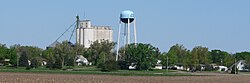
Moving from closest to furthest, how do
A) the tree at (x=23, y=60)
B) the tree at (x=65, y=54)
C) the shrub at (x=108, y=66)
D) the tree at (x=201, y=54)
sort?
the shrub at (x=108, y=66) → the tree at (x=23, y=60) → the tree at (x=65, y=54) → the tree at (x=201, y=54)

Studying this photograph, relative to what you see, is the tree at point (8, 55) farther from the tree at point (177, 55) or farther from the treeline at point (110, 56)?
the tree at point (177, 55)

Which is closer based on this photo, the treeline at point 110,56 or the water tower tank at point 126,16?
the treeline at point 110,56

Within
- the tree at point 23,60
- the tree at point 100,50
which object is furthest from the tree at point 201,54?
the tree at point 23,60

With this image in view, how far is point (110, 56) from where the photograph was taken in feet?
543

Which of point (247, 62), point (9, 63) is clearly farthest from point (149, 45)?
point (247, 62)

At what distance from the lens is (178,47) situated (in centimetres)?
18588

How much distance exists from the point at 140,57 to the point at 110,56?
25230mm

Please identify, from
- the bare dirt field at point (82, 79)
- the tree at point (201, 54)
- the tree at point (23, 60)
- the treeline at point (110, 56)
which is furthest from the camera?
the tree at point (201, 54)

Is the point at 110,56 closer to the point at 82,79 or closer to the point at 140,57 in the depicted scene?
the point at 140,57

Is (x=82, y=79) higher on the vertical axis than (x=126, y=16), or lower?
lower

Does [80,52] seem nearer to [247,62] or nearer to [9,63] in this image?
[9,63]

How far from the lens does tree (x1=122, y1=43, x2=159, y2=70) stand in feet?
464

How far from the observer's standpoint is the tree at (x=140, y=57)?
14150 cm

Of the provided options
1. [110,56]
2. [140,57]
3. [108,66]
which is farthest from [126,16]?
[108,66]
